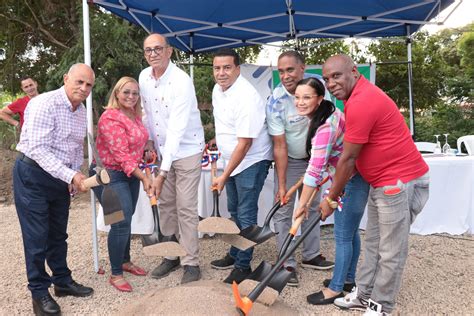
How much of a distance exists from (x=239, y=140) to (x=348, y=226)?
3.00 feet

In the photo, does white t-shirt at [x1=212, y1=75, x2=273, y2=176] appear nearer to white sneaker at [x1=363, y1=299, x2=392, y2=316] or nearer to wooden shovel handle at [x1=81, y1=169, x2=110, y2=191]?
wooden shovel handle at [x1=81, y1=169, x2=110, y2=191]

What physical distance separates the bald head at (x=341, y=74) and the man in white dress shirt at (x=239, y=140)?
671 mm

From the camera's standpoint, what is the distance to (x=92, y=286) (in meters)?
3.17

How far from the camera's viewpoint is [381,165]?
228 cm

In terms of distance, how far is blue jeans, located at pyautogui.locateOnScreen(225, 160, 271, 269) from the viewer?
300 centimetres

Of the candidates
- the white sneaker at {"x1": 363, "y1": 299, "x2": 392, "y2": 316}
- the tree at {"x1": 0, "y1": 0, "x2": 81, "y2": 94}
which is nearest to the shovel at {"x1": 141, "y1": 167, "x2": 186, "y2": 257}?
the white sneaker at {"x1": 363, "y1": 299, "x2": 392, "y2": 316}

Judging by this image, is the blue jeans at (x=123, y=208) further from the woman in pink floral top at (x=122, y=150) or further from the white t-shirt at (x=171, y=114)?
the white t-shirt at (x=171, y=114)

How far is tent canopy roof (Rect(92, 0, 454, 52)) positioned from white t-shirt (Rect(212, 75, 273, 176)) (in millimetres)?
1687

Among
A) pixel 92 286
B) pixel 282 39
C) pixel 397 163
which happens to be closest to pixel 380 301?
pixel 397 163

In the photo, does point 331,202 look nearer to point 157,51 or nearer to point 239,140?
point 239,140

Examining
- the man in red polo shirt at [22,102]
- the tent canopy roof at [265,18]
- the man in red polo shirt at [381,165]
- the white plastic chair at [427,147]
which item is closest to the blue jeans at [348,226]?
the man in red polo shirt at [381,165]

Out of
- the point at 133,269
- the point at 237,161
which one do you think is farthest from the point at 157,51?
the point at 133,269

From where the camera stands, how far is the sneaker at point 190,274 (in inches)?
122

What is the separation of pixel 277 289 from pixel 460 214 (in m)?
2.72
